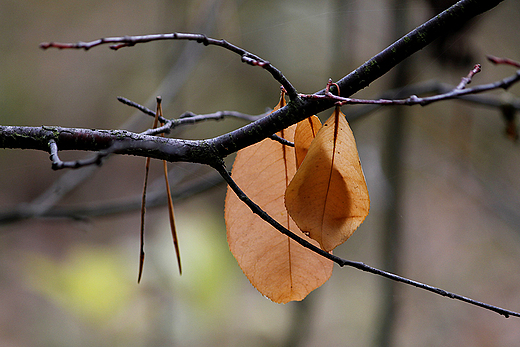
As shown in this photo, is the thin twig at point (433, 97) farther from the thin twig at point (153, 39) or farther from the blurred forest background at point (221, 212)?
the blurred forest background at point (221, 212)

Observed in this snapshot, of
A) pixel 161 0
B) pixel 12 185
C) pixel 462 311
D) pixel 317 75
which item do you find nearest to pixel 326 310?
pixel 462 311

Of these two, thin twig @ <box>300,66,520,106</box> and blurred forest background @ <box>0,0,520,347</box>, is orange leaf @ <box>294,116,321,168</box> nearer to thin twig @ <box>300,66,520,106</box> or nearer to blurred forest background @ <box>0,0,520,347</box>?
thin twig @ <box>300,66,520,106</box>

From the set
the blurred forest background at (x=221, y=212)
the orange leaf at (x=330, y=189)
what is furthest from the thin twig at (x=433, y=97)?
the blurred forest background at (x=221, y=212)

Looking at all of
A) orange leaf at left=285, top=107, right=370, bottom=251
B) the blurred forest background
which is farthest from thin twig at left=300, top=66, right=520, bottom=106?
the blurred forest background

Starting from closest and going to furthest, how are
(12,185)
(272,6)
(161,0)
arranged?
(272,6) < (161,0) < (12,185)

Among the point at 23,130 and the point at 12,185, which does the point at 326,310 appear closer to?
the point at 23,130

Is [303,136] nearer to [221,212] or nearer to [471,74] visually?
[471,74]
